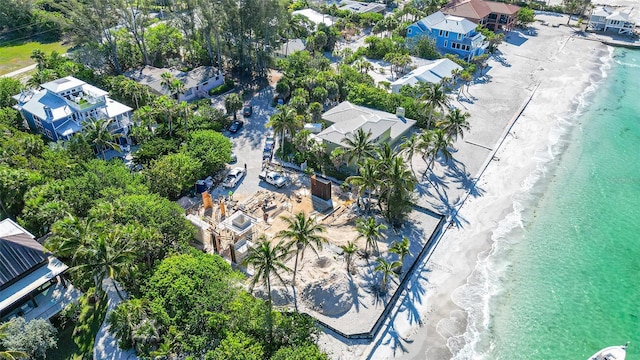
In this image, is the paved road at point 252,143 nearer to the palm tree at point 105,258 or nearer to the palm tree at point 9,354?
the palm tree at point 105,258

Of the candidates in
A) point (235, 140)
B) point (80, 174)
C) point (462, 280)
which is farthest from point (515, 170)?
point (80, 174)

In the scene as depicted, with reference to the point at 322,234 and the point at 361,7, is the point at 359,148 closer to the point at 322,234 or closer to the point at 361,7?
the point at 322,234

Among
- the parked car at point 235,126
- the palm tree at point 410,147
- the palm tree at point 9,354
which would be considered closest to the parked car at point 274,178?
the parked car at point 235,126

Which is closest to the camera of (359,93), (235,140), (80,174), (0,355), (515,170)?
(0,355)

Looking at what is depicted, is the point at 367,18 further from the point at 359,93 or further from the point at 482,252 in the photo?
the point at 482,252

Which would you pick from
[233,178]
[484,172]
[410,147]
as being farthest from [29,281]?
[484,172]
